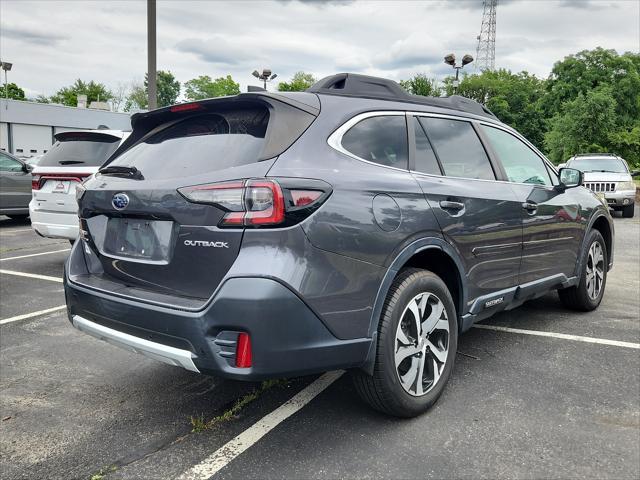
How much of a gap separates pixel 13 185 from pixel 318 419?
10.7 meters

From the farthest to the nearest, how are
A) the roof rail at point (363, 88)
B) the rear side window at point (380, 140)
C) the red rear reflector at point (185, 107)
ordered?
the roof rail at point (363, 88) → the red rear reflector at point (185, 107) → the rear side window at point (380, 140)

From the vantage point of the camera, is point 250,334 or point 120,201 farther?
point 120,201

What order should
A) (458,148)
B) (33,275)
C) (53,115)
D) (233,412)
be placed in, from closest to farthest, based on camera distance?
(233,412) < (458,148) < (33,275) < (53,115)

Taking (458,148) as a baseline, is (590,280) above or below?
below

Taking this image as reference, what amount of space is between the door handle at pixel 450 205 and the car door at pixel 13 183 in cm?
1060

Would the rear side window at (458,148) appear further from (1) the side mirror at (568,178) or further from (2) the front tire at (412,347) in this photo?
(1) the side mirror at (568,178)

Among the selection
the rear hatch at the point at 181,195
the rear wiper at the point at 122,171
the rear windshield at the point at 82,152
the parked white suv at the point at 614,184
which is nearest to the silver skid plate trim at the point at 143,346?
the rear hatch at the point at 181,195

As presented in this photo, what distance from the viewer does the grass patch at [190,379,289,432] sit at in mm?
2936

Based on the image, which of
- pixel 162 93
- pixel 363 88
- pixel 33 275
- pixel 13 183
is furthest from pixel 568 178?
pixel 162 93

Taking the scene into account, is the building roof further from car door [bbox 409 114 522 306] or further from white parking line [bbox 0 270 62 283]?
car door [bbox 409 114 522 306]

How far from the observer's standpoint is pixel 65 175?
699cm

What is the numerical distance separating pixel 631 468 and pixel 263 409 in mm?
1845

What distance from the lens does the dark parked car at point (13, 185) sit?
37.0ft

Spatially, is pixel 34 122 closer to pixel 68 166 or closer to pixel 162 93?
pixel 68 166
